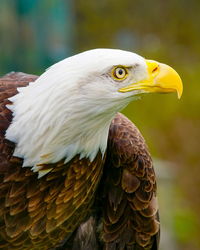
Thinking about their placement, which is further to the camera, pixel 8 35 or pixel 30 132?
pixel 8 35

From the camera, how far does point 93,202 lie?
5855 millimetres

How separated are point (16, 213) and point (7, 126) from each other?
1.87 feet

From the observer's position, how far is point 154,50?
14727 mm

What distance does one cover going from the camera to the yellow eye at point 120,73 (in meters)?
4.70

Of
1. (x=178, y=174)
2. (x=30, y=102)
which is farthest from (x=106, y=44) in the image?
(x=30, y=102)

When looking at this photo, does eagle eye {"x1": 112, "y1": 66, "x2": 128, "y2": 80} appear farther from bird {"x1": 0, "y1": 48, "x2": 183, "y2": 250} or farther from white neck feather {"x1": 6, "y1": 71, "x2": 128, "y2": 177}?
white neck feather {"x1": 6, "y1": 71, "x2": 128, "y2": 177}

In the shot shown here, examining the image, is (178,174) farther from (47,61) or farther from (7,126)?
(7,126)

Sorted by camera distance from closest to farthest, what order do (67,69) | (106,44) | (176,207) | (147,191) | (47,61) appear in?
(67,69), (147,191), (47,61), (176,207), (106,44)

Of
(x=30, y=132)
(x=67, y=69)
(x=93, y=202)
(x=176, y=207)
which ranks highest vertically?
(x=67, y=69)

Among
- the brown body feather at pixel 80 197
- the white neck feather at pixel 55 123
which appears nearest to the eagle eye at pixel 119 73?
the white neck feather at pixel 55 123

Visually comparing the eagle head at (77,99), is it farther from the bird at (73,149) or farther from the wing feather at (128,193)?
the wing feather at (128,193)

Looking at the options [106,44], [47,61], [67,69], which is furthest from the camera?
[106,44]

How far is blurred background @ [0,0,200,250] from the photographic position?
33.6 ft

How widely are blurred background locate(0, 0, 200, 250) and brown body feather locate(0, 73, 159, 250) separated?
13.1 feet
